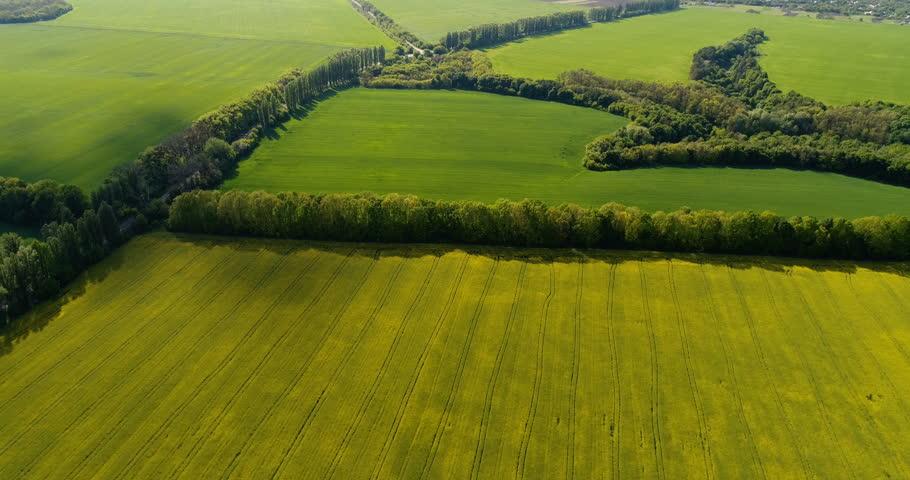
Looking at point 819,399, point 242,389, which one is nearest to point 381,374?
point 242,389

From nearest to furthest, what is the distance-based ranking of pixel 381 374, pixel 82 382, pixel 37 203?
pixel 82 382 → pixel 381 374 → pixel 37 203

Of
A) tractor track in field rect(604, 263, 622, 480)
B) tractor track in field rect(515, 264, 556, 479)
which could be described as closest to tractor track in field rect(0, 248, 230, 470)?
tractor track in field rect(515, 264, 556, 479)

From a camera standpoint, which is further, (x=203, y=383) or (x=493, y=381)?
(x=203, y=383)

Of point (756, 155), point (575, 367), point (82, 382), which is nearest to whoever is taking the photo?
point (82, 382)

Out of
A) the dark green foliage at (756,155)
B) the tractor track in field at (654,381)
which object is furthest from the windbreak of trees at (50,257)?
the dark green foliage at (756,155)

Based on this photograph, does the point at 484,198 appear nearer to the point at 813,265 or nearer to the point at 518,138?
the point at 518,138

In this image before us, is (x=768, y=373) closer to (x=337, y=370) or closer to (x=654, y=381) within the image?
(x=654, y=381)

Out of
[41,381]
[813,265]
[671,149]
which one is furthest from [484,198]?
[41,381]

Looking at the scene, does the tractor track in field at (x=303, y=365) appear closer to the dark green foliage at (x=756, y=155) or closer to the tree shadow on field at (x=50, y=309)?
the tree shadow on field at (x=50, y=309)
